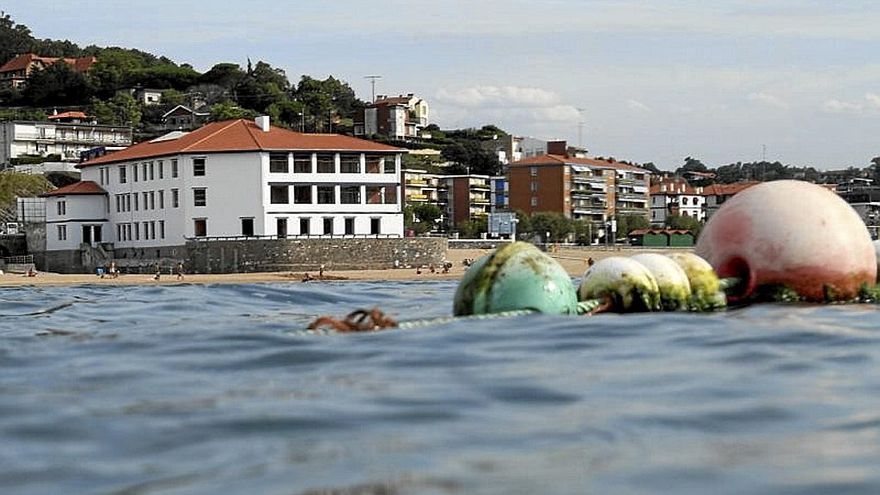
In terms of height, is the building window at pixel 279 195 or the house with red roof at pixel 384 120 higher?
the house with red roof at pixel 384 120

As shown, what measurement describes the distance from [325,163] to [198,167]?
8.09m

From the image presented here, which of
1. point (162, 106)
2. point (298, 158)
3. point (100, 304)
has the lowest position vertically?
point (100, 304)

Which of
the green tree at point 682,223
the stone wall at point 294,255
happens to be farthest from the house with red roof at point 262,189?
the green tree at point 682,223

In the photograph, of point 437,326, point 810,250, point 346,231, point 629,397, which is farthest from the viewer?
point 346,231

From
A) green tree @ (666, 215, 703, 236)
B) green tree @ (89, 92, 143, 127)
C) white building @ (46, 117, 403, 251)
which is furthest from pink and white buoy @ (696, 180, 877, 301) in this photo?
green tree @ (89, 92, 143, 127)

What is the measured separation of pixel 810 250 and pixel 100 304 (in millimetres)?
13540

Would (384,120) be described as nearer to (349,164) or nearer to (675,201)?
(675,201)

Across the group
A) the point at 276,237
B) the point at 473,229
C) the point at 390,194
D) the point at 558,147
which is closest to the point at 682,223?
the point at 558,147

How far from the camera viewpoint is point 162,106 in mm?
181250

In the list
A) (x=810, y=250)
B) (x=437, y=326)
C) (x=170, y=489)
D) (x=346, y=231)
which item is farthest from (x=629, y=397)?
(x=346, y=231)

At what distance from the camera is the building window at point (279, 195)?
78.6 m

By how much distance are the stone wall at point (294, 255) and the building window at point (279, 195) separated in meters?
4.34

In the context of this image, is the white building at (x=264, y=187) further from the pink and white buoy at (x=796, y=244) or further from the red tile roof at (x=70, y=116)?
the red tile roof at (x=70, y=116)

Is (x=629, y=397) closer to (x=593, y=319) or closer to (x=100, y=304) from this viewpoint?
(x=593, y=319)
